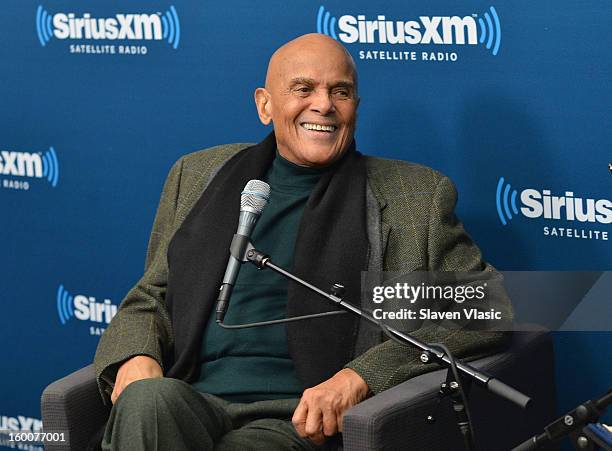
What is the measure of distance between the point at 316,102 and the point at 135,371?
869 millimetres

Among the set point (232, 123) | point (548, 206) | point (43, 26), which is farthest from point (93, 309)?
point (548, 206)

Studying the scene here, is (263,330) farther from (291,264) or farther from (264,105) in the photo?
(264,105)

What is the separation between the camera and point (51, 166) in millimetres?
4297

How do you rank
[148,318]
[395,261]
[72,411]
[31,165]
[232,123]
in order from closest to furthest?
[72,411] → [395,261] → [148,318] → [232,123] → [31,165]

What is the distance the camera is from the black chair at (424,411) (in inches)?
97.3

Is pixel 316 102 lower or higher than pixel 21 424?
higher

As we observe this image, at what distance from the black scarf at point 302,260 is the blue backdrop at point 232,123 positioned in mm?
491

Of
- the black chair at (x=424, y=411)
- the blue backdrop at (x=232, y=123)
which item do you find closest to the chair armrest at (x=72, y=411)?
the black chair at (x=424, y=411)

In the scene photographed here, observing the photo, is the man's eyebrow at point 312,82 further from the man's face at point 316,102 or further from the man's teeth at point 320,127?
the man's teeth at point 320,127

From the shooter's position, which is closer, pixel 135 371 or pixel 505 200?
pixel 135 371

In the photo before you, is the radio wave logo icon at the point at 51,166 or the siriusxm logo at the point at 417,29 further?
the radio wave logo icon at the point at 51,166

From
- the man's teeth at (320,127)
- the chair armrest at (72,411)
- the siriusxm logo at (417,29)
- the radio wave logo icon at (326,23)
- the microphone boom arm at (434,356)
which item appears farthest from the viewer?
the radio wave logo icon at (326,23)

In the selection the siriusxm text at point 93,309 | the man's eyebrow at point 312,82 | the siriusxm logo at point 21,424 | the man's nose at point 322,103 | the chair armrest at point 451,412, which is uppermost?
the man's eyebrow at point 312,82

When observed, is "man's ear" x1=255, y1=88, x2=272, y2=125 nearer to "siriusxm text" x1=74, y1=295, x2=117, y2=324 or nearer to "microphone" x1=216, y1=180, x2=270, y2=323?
"microphone" x1=216, y1=180, x2=270, y2=323
